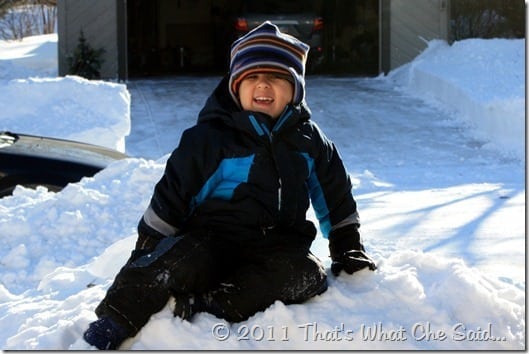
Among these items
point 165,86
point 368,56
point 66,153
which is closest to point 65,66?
point 165,86

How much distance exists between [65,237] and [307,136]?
259 cm

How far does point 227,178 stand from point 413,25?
14.8 meters

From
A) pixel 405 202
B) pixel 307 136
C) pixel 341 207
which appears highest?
pixel 307 136

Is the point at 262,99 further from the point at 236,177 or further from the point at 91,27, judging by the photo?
the point at 91,27

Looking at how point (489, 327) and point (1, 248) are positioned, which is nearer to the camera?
point (489, 327)

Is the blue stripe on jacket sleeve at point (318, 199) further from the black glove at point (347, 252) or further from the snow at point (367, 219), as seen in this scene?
the snow at point (367, 219)

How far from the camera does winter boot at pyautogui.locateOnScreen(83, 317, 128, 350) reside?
3248mm

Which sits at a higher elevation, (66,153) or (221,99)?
(221,99)

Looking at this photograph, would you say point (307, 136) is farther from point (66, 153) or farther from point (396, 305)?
point (66, 153)

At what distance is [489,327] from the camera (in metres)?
3.43

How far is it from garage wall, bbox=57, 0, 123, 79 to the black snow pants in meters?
14.5

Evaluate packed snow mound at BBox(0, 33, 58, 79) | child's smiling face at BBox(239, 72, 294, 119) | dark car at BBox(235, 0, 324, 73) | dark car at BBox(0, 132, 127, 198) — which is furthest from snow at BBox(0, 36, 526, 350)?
packed snow mound at BBox(0, 33, 58, 79)

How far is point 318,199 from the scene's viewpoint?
392cm

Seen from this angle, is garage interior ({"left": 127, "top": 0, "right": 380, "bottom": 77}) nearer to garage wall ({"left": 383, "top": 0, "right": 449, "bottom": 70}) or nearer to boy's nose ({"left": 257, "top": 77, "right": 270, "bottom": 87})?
garage wall ({"left": 383, "top": 0, "right": 449, "bottom": 70})
